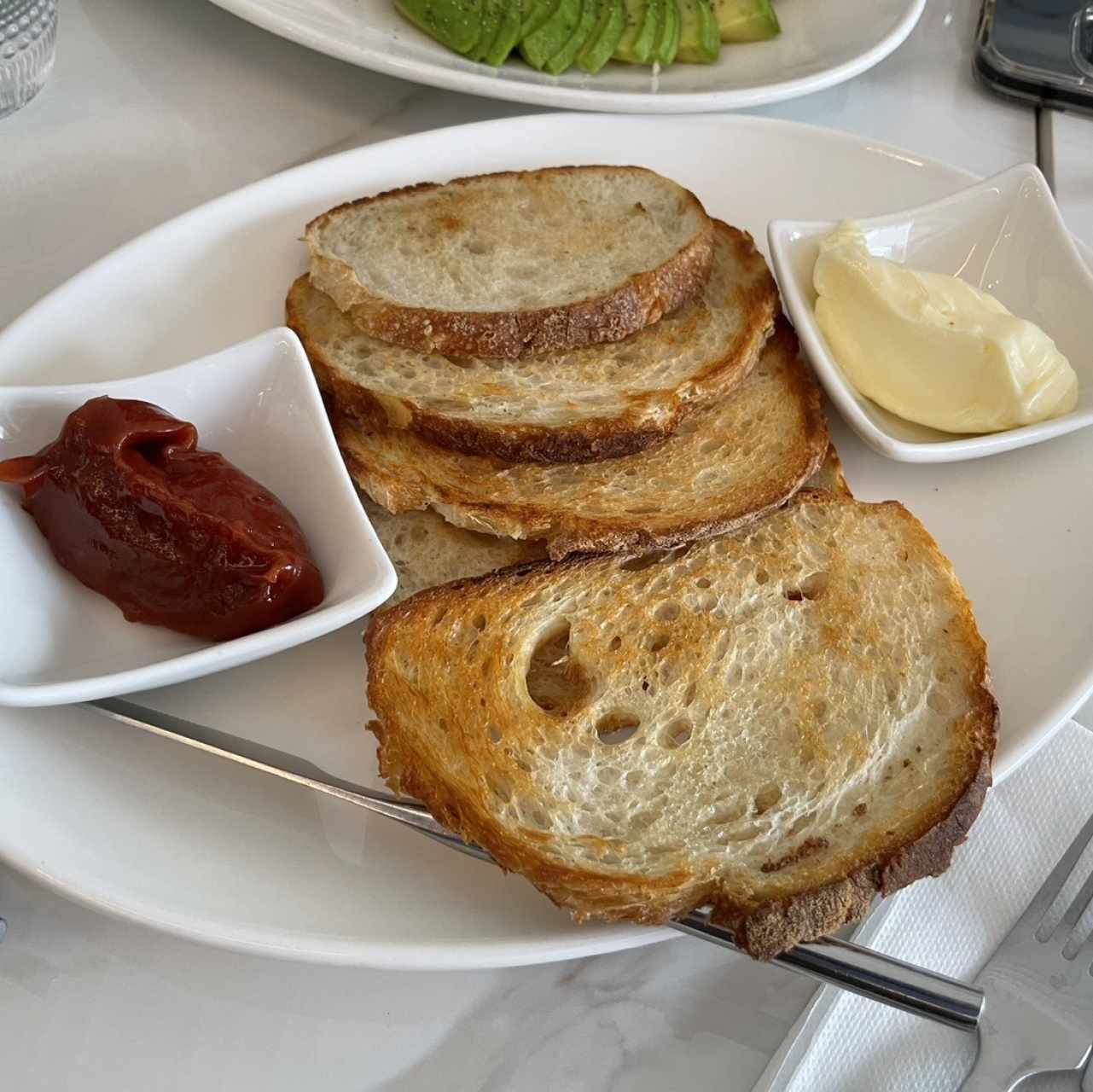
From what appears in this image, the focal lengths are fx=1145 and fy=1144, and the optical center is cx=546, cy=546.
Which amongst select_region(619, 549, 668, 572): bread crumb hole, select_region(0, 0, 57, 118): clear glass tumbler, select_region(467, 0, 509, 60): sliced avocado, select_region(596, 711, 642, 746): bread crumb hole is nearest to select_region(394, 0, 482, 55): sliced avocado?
select_region(467, 0, 509, 60): sliced avocado

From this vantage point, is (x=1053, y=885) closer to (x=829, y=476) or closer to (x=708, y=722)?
(x=708, y=722)

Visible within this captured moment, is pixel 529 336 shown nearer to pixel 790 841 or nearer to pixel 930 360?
pixel 930 360

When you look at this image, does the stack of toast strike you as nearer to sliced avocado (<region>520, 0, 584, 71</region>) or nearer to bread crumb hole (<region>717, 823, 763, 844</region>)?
bread crumb hole (<region>717, 823, 763, 844</region>)

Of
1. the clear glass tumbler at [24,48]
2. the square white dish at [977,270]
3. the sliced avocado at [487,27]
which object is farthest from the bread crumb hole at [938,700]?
the clear glass tumbler at [24,48]

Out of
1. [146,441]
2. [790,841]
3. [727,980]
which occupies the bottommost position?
[727,980]

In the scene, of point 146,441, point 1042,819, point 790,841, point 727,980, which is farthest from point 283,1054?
point 1042,819

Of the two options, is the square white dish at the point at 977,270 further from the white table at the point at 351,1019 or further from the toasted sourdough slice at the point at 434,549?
the white table at the point at 351,1019
